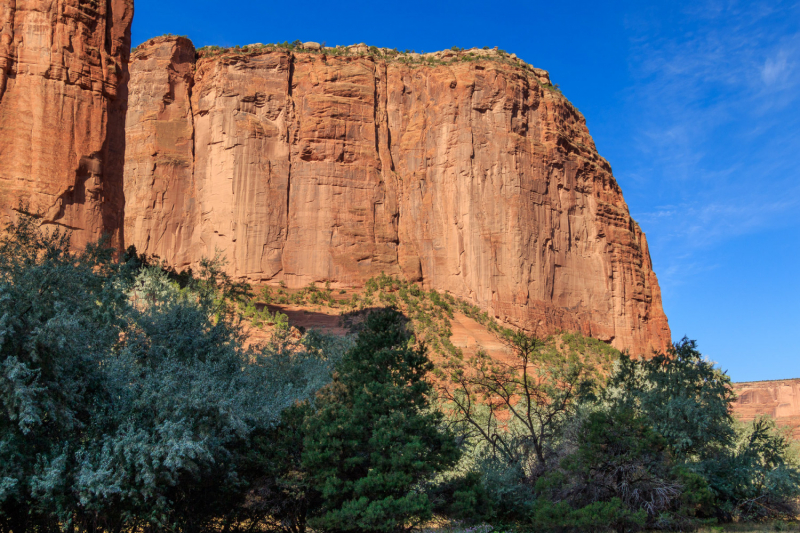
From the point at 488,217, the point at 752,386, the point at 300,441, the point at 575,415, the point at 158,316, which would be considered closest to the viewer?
the point at 300,441

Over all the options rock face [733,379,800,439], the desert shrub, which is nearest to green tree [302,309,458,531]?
the desert shrub

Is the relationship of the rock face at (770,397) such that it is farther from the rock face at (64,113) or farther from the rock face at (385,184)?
the rock face at (64,113)

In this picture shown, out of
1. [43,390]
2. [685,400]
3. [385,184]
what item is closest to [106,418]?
[43,390]

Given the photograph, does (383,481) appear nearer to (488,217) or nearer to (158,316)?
(158,316)

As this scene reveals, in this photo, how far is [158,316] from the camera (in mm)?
15781

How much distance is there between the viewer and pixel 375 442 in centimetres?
1255

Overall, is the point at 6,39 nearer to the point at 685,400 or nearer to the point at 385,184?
the point at 685,400

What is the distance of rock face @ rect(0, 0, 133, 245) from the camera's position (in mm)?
24641

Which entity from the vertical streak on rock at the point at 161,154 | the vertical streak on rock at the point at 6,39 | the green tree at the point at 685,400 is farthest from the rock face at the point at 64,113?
the vertical streak on rock at the point at 161,154

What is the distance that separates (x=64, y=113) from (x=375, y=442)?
2091 cm

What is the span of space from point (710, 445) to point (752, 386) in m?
69.4

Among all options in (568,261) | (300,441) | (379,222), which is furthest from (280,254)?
(300,441)

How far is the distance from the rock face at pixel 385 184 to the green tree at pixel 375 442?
125 feet


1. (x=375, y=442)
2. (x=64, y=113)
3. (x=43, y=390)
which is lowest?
(x=375, y=442)
